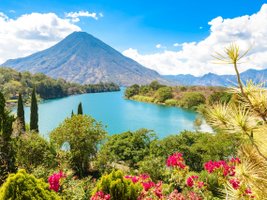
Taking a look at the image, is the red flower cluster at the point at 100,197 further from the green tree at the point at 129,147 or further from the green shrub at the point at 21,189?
the green tree at the point at 129,147

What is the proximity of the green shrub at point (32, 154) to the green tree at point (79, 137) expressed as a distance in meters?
1.78

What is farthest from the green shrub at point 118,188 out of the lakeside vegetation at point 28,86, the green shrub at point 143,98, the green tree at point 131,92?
the green tree at point 131,92

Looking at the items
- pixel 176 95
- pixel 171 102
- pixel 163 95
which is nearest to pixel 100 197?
pixel 171 102

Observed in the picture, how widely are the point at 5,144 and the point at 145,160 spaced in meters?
7.48

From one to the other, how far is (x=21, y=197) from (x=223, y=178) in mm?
4630

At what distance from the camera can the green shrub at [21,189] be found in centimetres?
484

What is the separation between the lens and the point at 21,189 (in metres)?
4.94

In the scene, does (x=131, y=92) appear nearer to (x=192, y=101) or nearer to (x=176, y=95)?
(x=176, y=95)

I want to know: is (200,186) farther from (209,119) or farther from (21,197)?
(209,119)

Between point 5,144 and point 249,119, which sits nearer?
point 249,119

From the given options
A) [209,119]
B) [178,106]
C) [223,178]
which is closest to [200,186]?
[223,178]

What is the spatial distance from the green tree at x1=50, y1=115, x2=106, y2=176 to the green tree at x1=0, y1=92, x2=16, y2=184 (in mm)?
4537

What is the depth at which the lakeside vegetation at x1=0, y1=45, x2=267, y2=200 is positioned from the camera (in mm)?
2488

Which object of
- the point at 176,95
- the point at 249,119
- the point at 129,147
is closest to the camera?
the point at 249,119
